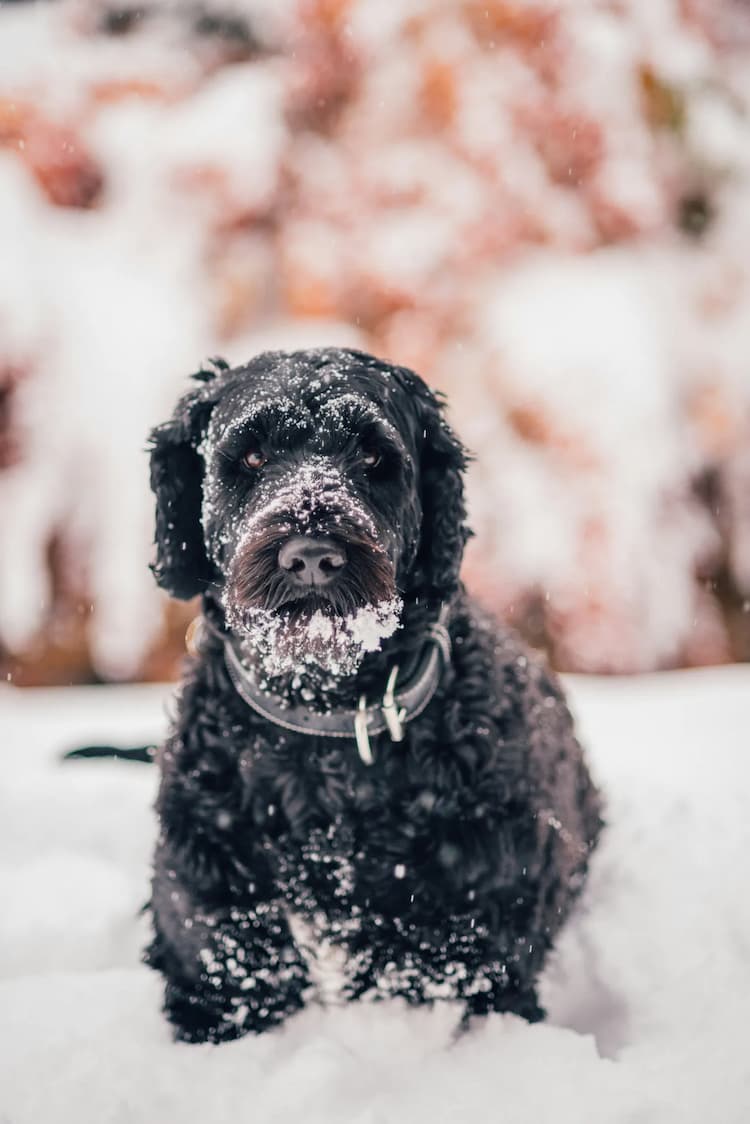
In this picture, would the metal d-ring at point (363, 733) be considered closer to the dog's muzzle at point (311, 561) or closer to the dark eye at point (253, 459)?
the dog's muzzle at point (311, 561)

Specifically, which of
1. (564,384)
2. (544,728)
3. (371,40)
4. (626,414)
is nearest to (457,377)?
(564,384)

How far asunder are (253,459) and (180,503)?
364 mm

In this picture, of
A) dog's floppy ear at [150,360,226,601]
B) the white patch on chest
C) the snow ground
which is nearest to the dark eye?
dog's floppy ear at [150,360,226,601]

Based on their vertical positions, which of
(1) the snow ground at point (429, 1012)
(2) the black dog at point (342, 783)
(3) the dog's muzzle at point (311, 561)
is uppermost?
(3) the dog's muzzle at point (311, 561)

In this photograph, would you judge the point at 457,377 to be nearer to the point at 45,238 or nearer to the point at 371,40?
the point at 371,40

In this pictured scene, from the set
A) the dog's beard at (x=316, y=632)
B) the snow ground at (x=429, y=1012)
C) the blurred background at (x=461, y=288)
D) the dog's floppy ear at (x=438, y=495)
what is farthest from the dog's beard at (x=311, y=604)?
the blurred background at (x=461, y=288)

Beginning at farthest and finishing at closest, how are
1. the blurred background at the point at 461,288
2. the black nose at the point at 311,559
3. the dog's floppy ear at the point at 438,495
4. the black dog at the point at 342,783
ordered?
the blurred background at the point at 461,288
the dog's floppy ear at the point at 438,495
the black dog at the point at 342,783
the black nose at the point at 311,559

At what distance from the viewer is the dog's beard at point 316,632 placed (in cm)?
195

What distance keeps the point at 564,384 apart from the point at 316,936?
6323 mm

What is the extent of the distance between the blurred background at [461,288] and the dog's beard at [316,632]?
5.67m

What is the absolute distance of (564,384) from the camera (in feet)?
24.7

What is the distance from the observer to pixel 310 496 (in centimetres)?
197

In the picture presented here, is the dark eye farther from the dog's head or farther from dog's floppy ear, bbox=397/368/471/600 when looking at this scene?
dog's floppy ear, bbox=397/368/471/600

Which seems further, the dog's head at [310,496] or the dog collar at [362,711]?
the dog collar at [362,711]
